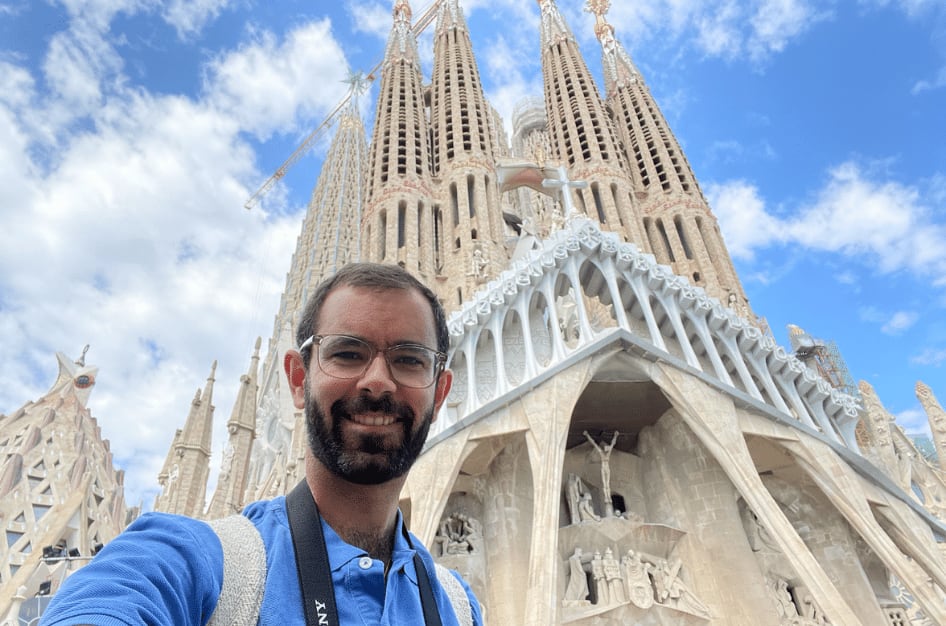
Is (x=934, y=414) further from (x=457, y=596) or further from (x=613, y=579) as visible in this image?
(x=457, y=596)

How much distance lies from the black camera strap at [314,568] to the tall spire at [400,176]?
1613 cm

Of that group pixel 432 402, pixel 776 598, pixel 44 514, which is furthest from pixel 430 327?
pixel 776 598

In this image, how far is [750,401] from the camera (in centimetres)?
1095

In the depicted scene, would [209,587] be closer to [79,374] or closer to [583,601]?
[583,601]

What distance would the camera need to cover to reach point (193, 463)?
1719 cm

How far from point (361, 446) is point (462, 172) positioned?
20.3 metres

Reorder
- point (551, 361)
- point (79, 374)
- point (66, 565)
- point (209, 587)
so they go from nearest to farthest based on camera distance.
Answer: point (209, 587) < point (66, 565) < point (551, 361) < point (79, 374)

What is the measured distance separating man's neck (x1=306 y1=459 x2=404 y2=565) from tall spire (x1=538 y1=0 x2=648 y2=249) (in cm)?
1897

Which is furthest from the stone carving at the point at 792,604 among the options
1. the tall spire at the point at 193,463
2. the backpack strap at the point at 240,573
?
the tall spire at the point at 193,463

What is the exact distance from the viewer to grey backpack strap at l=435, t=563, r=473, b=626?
1.27m

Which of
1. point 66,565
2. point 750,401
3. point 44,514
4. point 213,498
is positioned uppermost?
point 213,498

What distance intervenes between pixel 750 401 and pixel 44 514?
11.5m

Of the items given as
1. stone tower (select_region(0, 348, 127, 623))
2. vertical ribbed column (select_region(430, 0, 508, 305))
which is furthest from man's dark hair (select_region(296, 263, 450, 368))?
vertical ribbed column (select_region(430, 0, 508, 305))

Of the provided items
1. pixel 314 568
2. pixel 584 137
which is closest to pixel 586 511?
pixel 314 568
